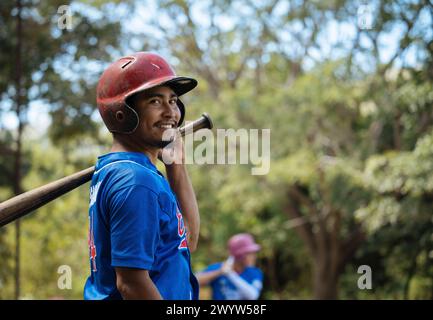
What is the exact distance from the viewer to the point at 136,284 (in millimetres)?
1889

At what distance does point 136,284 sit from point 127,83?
63 cm

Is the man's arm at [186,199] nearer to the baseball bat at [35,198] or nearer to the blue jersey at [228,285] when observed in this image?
the baseball bat at [35,198]

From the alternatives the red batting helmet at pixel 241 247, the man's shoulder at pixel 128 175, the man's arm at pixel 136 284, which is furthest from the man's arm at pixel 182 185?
the red batting helmet at pixel 241 247

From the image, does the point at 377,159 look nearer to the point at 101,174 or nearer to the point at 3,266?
the point at 3,266

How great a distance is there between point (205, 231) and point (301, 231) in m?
3.00

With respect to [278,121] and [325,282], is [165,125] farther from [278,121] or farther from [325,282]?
[325,282]

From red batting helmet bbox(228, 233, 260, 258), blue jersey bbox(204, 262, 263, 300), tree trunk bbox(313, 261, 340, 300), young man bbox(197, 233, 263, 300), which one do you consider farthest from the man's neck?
tree trunk bbox(313, 261, 340, 300)

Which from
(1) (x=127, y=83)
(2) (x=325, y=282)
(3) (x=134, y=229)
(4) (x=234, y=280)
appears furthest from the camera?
(2) (x=325, y=282)

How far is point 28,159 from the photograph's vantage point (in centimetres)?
1364

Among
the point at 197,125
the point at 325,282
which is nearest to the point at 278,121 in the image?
the point at 325,282

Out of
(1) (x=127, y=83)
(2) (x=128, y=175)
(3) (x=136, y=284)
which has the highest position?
(1) (x=127, y=83)

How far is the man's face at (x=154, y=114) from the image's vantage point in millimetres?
2164

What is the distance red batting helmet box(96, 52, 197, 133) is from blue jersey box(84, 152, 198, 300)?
0.11 m
